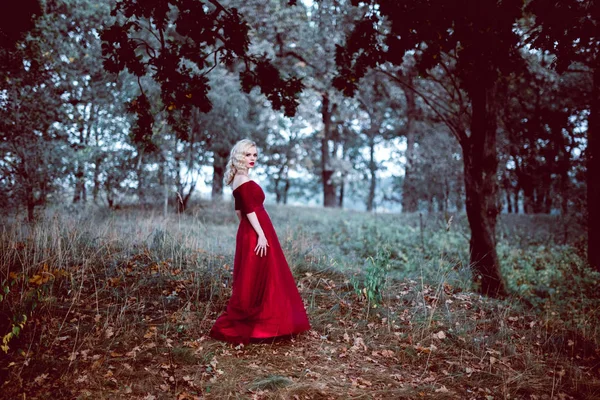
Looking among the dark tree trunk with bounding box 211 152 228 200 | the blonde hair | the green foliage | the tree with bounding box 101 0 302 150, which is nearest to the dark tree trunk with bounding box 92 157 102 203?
the tree with bounding box 101 0 302 150

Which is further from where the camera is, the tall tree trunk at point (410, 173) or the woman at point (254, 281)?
the tall tree trunk at point (410, 173)

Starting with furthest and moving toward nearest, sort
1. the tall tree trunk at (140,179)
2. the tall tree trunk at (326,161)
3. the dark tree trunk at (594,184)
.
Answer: the tall tree trunk at (326,161) < the tall tree trunk at (140,179) < the dark tree trunk at (594,184)

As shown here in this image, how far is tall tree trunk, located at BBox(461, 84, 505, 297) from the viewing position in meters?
7.66

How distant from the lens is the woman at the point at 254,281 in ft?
15.7

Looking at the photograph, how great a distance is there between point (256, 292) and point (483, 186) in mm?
5093

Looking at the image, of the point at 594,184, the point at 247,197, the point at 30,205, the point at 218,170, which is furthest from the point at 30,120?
the point at 218,170

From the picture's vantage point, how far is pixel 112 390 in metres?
3.83

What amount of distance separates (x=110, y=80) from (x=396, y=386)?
39.3ft

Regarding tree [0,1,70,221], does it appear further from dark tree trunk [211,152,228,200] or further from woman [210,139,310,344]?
dark tree trunk [211,152,228,200]

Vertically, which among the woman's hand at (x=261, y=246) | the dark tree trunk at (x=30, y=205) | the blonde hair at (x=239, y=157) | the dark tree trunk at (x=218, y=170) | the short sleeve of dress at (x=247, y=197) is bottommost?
the woman's hand at (x=261, y=246)

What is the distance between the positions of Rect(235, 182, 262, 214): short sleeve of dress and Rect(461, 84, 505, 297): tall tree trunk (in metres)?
4.85

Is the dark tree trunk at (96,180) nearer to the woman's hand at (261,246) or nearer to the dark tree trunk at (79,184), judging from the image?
the dark tree trunk at (79,184)

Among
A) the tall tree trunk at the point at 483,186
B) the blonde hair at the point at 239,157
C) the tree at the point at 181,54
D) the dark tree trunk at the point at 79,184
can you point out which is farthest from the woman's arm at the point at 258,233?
the dark tree trunk at the point at 79,184

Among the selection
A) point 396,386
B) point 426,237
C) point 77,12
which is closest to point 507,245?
point 426,237
